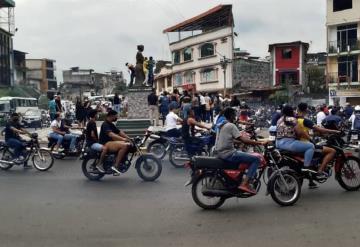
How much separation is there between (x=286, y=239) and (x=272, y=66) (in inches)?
2031

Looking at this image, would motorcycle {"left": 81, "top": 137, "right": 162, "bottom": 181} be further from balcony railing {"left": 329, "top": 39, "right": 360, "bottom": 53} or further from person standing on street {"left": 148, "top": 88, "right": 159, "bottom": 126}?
balcony railing {"left": 329, "top": 39, "right": 360, "bottom": 53}

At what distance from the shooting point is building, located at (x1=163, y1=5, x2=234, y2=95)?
2132 inches

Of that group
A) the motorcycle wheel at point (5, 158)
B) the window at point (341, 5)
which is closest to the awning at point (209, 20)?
the window at point (341, 5)

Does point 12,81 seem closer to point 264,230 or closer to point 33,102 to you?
point 33,102

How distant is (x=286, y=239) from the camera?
6.34m

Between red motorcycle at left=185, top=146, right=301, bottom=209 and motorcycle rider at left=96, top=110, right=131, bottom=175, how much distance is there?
321cm

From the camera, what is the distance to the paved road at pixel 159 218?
6.43 metres

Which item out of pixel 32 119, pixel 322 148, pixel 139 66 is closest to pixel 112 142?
pixel 322 148

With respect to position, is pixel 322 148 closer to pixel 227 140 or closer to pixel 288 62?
pixel 227 140

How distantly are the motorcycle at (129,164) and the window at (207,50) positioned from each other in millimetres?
45884

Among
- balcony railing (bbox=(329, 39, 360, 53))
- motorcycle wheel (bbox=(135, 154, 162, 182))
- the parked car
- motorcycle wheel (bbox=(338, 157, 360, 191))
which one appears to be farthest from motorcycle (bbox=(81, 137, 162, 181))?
balcony railing (bbox=(329, 39, 360, 53))

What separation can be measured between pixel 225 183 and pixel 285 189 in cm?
105

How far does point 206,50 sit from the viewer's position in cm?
5800

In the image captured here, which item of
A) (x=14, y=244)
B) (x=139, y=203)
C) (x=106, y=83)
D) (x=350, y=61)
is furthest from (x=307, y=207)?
(x=106, y=83)
